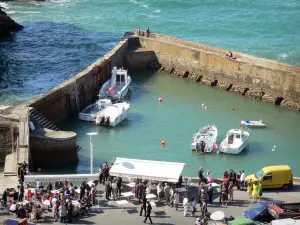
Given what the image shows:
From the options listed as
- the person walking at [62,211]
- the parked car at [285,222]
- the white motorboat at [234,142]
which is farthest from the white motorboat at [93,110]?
the parked car at [285,222]

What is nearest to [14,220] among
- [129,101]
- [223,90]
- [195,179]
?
[195,179]

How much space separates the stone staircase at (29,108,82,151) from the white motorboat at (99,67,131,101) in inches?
381

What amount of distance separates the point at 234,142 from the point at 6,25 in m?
37.9

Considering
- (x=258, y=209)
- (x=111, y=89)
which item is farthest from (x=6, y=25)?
(x=258, y=209)

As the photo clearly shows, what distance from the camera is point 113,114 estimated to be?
62.1 meters

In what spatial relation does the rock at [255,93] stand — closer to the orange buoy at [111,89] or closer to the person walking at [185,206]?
the orange buoy at [111,89]

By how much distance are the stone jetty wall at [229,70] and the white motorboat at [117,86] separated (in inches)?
238

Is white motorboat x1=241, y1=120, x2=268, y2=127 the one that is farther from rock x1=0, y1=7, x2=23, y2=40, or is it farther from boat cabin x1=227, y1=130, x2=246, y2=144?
rock x1=0, y1=7, x2=23, y2=40

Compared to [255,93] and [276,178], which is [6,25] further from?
[276,178]

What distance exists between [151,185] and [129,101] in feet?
80.6

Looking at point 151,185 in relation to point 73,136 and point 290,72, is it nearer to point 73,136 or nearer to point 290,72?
point 73,136

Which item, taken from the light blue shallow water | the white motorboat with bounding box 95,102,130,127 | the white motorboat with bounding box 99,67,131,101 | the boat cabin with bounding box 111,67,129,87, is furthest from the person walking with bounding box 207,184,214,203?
the boat cabin with bounding box 111,67,129,87

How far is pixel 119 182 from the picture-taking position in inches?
1665

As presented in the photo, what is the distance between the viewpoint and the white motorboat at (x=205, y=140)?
56.2 metres
